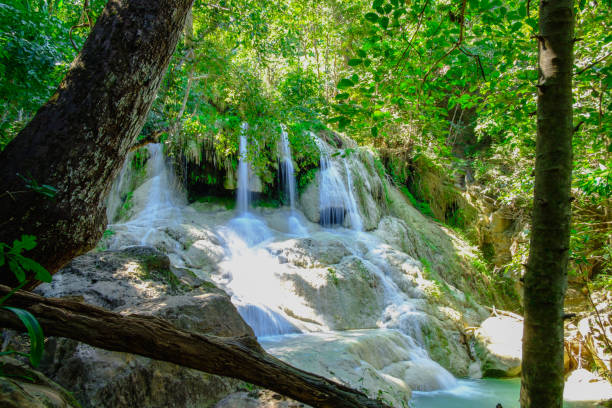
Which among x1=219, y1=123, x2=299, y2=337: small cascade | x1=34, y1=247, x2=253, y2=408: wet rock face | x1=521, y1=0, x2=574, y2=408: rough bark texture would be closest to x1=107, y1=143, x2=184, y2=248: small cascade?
x1=219, y1=123, x2=299, y2=337: small cascade

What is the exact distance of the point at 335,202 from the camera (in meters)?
12.1

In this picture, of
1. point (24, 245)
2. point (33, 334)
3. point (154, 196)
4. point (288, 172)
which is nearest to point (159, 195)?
point (154, 196)

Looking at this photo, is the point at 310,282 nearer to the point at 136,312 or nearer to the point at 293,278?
the point at 293,278

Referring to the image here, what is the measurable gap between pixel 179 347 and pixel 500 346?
8.04 metres

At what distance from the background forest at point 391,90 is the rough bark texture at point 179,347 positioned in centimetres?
146

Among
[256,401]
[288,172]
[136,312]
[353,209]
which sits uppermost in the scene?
[288,172]

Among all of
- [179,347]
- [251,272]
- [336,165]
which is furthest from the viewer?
[336,165]

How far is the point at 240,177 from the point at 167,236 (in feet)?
11.8

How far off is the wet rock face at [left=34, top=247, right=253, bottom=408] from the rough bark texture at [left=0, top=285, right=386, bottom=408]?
3.32 ft

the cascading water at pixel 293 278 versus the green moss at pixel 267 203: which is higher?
the green moss at pixel 267 203

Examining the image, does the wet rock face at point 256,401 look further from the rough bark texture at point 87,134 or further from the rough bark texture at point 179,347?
the rough bark texture at point 87,134

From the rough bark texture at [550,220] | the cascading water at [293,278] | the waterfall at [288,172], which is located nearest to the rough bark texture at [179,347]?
the rough bark texture at [550,220]

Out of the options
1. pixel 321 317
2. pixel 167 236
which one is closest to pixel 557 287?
pixel 321 317

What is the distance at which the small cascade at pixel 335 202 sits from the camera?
471 inches
